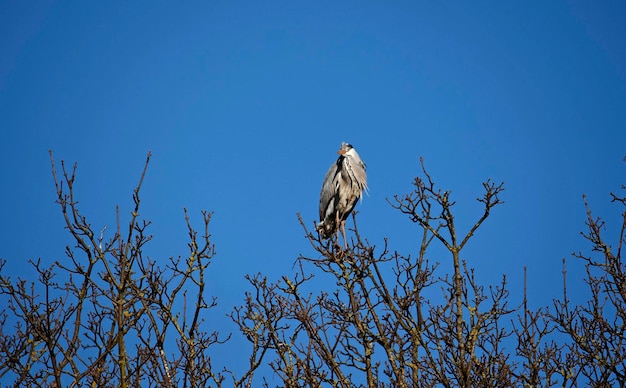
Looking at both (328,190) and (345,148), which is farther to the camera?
(345,148)

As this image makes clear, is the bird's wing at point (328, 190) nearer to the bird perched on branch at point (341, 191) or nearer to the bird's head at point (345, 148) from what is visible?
the bird perched on branch at point (341, 191)

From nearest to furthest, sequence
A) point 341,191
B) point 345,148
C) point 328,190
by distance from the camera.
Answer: point 341,191, point 328,190, point 345,148

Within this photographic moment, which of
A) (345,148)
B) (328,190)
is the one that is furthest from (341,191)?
(345,148)

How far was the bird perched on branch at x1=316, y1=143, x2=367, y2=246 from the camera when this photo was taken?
968cm

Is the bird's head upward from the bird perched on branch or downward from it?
upward

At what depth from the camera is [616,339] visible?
4695 millimetres

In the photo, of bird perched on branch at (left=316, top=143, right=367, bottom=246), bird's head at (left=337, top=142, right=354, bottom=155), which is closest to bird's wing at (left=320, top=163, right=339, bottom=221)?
bird perched on branch at (left=316, top=143, right=367, bottom=246)

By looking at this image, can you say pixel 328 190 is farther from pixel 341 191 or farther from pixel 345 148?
pixel 345 148

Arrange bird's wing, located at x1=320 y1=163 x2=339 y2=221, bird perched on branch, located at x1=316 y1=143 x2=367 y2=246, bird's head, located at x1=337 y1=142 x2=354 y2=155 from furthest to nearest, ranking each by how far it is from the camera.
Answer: bird's head, located at x1=337 y1=142 x2=354 y2=155
bird's wing, located at x1=320 y1=163 x2=339 y2=221
bird perched on branch, located at x1=316 y1=143 x2=367 y2=246

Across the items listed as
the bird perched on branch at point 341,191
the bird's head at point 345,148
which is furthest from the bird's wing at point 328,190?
the bird's head at point 345,148

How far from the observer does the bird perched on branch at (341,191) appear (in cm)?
968

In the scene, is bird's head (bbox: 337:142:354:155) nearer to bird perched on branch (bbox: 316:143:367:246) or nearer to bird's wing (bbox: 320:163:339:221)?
bird perched on branch (bbox: 316:143:367:246)

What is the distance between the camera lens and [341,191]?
975 centimetres

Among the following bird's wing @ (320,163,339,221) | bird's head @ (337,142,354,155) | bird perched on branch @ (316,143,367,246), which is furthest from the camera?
bird's head @ (337,142,354,155)
